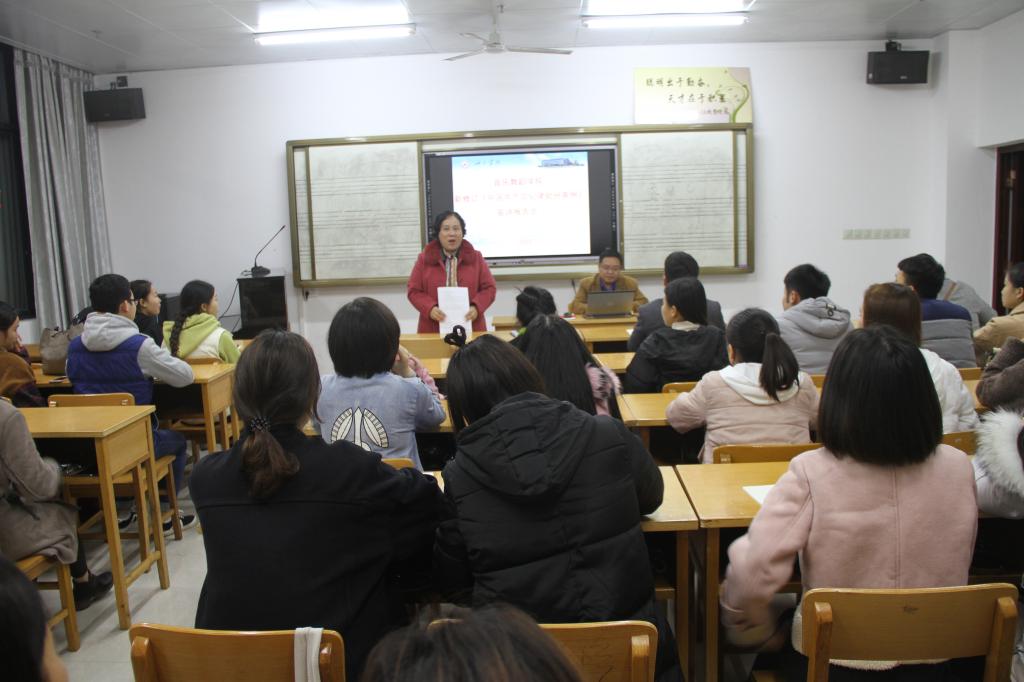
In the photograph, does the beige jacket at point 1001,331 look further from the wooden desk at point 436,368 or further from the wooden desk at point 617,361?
the wooden desk at point 436,368

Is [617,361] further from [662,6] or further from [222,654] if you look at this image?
[662,6]

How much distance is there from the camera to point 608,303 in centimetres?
514

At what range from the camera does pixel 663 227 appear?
20.9 ft

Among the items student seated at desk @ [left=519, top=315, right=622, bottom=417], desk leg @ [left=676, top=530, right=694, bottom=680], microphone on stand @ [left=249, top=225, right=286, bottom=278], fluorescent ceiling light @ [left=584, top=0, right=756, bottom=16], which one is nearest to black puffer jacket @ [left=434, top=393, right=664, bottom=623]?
desk leg @ [left=676, top=530, right=694, bottom=680]

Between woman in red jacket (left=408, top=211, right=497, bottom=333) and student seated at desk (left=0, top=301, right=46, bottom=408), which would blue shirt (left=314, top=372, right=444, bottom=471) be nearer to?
student seated at desk (left=0, top=301, right=46, bottom=408)

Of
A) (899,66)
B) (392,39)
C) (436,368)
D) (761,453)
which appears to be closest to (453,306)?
(436,368)

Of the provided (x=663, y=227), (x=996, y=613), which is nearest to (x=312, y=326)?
(x=663, y=227)

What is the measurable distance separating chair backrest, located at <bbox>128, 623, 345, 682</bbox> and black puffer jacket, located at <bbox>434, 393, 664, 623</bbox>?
0.34 metres

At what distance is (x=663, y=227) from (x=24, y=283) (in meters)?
5.15

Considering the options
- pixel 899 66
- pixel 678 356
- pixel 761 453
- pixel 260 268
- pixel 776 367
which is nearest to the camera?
pixel 761 453

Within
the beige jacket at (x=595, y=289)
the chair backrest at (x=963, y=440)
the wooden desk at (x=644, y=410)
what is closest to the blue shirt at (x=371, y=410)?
the wooden desk at (x=644, y=410)

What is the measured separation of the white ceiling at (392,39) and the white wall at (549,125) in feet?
0.51

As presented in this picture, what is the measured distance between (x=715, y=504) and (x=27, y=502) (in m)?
2.13

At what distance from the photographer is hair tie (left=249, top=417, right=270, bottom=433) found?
153 centimetres
